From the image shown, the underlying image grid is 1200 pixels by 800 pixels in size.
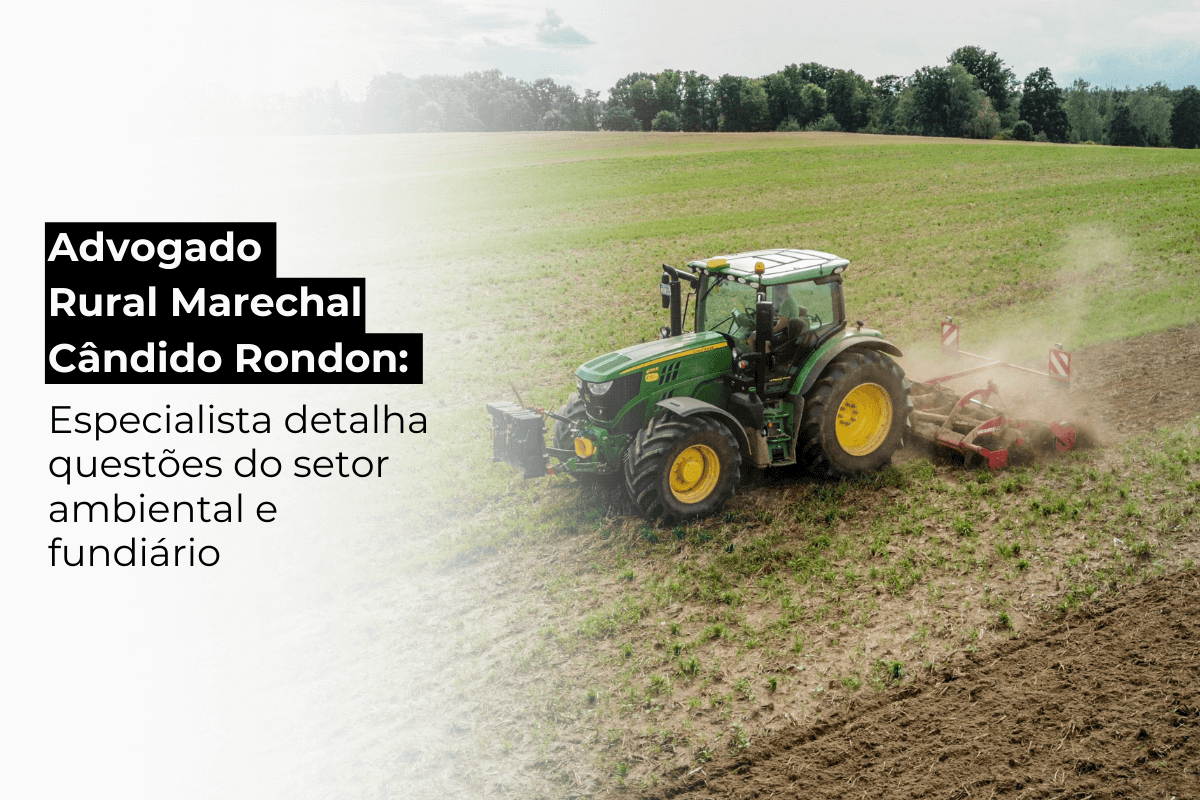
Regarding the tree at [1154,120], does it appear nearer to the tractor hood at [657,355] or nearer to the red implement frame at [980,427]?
the red implement frame at [980,427]

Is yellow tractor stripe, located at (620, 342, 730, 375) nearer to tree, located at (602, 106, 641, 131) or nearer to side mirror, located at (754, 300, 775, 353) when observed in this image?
side mirror, located at (754, 300, 775, 353)

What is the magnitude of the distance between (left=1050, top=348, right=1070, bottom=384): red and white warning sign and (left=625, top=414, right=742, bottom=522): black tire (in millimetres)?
5567

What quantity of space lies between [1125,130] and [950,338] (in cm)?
9347

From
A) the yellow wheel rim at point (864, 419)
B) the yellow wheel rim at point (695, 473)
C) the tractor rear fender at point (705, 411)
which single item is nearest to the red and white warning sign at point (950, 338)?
the yellow wheel rim at point (864, 419)

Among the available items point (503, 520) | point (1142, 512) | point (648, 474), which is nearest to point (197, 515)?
point (503, 520)

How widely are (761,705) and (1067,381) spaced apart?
7902 mm

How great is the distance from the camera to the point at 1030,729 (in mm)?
6559

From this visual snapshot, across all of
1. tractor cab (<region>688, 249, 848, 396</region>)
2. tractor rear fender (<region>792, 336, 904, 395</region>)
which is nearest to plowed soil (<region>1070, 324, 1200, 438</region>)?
tractor rear fender (<region>792, 336, 904, 395</region>)

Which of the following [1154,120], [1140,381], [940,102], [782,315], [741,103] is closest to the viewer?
[782,315]

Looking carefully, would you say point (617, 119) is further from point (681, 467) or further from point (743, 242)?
point (681, 467)

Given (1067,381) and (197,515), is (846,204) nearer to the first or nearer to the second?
(1067,381)

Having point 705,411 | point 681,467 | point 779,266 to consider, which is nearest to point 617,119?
point 779,266

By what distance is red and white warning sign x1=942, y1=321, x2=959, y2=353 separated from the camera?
46.9ft

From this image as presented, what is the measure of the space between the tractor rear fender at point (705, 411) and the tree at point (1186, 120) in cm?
10018
